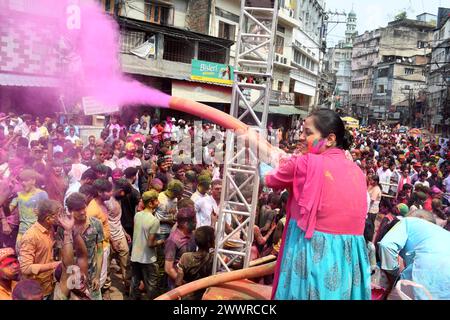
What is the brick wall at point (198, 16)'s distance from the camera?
938 inches

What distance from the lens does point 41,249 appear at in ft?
13.3

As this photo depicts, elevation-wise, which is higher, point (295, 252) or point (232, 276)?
point (295, 252)

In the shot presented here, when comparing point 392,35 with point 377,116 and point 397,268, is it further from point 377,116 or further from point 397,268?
point 397,268

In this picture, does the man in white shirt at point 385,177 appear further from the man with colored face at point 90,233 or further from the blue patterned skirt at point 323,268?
the blue patterned skirt at point 323,268

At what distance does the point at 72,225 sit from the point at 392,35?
6674 centimetres

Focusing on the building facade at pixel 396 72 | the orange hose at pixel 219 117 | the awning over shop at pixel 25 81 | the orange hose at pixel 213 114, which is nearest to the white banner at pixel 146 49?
the awning over shop at pixel 25 81

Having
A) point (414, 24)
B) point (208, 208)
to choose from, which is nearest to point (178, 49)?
point (208, 208)

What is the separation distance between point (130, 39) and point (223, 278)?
17.7 metres

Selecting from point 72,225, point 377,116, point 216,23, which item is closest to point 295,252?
point 72,225

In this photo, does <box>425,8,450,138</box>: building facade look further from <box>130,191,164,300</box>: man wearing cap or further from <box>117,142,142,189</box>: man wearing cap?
<box>130,191,164,300</box>: man wearing cap

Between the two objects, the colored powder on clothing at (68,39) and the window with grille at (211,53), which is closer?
the colored powder on clothing at (68,39)

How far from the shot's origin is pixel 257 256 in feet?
19.9

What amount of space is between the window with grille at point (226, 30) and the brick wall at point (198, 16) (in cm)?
130

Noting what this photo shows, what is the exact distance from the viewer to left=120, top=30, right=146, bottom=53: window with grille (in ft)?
63.5
